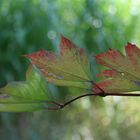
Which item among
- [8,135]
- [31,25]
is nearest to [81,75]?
[8,135]

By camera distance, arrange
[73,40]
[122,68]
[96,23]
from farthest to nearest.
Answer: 1. [96,23]
2. [73,40]
3. [122,68]

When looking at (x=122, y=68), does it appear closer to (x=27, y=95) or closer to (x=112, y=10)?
(x=27, y=95)

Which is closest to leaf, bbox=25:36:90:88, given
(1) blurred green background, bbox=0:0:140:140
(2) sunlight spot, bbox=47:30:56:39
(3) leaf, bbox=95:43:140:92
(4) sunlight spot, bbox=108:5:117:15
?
(3) leaf, bbox=95:43:140:92

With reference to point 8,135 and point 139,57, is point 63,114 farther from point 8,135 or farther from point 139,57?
point 139,57

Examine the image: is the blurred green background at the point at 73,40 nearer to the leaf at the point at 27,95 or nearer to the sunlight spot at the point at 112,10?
the sunlight spot at the point at 112,10

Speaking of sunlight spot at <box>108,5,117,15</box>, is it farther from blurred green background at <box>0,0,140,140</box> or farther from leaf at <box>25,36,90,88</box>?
leaf at <box>25,36,90,88</box>

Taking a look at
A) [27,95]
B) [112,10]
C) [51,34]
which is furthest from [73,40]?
[27,95]

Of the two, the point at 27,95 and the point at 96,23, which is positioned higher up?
the point at 27,95
